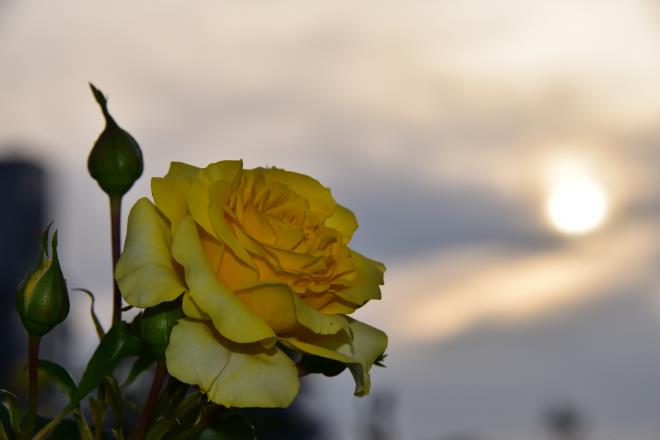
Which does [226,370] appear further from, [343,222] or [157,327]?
[343,222]

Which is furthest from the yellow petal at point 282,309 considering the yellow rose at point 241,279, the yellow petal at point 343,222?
the yellow petal at point 343,222

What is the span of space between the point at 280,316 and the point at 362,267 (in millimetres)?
96

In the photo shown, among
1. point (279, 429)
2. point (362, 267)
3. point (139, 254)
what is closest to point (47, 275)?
point (139, 254)

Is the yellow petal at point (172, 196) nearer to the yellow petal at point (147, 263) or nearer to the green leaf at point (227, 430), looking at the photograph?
the yellow petal at point (147, 263)

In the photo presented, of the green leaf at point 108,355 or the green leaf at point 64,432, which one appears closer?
the green leaf at point 108,355

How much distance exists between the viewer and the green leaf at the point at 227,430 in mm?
616

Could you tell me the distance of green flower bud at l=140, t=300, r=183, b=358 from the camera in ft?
1.76

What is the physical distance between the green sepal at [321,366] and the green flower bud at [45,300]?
154 mm

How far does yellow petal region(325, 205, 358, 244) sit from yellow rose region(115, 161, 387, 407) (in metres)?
0.04

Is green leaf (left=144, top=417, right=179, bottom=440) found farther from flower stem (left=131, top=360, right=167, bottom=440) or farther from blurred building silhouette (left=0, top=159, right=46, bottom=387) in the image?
blurred building silhouette (left=0, top=159, right=46, bottom=387)

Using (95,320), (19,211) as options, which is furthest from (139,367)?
(19,211)

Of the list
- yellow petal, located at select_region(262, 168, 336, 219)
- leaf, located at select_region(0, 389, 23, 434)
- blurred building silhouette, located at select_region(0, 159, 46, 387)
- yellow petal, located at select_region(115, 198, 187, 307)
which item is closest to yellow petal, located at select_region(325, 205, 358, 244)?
yellow petal, located at select_region(262, 168, 336, 219)

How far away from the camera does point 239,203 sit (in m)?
0.56

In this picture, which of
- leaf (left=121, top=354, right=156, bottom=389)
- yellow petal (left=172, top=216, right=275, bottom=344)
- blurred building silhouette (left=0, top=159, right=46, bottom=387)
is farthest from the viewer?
blurred building silhouette (left=0, top=159, right=46, bottom=387)
